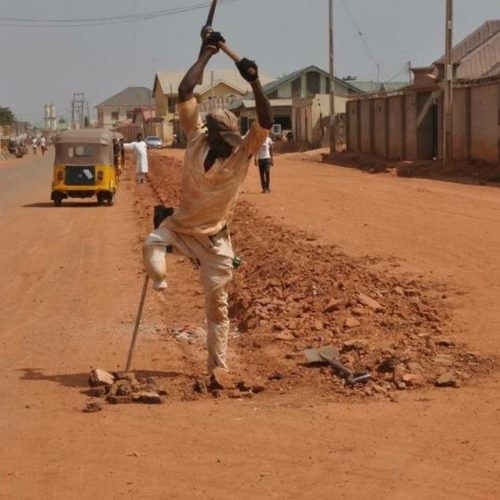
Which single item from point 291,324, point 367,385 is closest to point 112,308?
point 291,324

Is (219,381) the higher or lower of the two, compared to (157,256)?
lower

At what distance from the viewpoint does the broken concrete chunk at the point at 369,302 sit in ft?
33.0

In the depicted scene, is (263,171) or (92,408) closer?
→ (92,408)

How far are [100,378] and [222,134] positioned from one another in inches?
76.6

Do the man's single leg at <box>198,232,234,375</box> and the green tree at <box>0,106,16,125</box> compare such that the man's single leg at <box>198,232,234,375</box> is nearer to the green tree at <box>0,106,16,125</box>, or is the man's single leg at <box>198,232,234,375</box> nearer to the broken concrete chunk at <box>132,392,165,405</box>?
the broken concrete chunk at <box>132,392,165,405</box>

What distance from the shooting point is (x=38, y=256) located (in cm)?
1720

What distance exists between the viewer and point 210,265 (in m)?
8.07

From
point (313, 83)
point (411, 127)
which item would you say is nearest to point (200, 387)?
point (411, 127)

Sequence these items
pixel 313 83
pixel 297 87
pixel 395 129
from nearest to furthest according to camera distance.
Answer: pixel 395 129 → pixel 297 87 → pixel 313 83

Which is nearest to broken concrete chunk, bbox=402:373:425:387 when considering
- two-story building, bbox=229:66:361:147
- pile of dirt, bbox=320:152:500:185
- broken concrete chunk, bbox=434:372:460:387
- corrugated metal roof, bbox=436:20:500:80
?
broken concrete chunk, bbox=434:372:460:387

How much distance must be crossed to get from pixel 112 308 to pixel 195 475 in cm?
630

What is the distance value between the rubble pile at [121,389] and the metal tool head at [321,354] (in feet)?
4.20

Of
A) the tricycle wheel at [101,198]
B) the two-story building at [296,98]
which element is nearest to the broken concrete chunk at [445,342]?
the tricycle wheel at [101,198]

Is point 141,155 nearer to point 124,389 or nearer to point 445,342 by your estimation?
point 445,342
